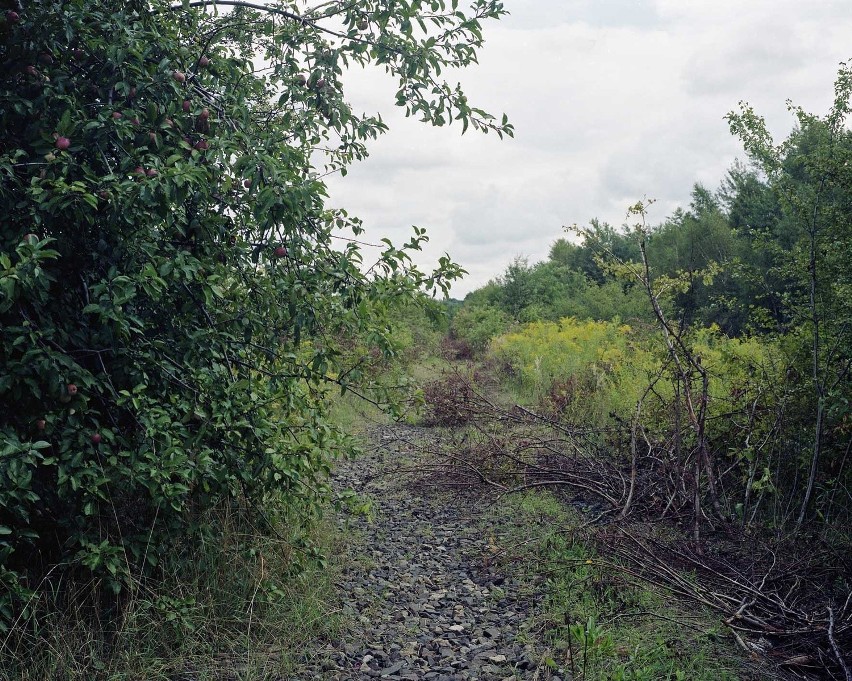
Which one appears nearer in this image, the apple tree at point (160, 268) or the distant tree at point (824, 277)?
the apple tree at point (160, 268)

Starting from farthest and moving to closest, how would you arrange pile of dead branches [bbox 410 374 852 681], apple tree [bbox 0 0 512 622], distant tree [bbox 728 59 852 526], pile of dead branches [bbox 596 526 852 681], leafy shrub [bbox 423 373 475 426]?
leafy shrub [bbox 423 373 475 426] < distant tree [bbox 728 59 852 526] < pile of dead branches [bbox 410 374 852 681] < pile of dead branches [bbox 596 526 852 681] < apple tree [bbox 0 0 512 622]

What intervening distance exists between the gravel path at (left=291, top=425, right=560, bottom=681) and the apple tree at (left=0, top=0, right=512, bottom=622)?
0.95m

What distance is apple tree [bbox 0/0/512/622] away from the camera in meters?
3.01

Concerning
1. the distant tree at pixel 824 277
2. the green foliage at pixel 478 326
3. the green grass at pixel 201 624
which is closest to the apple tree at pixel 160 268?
the green grass at pixel 201 624

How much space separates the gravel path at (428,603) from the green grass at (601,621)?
15 centimetres

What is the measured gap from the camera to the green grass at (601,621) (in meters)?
3.46

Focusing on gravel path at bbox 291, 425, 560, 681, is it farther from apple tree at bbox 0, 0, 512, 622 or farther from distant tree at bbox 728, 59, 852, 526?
distant tree at bbox 728, 59, 852, 526

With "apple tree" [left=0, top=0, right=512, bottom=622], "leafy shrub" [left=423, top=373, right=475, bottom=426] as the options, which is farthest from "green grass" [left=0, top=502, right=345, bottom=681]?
"leafy shrub" [left=423, top=373, right=475, bottom=426]

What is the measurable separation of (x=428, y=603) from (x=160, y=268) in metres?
2.92

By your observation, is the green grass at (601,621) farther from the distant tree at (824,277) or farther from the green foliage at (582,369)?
the green foliage at (582,369)

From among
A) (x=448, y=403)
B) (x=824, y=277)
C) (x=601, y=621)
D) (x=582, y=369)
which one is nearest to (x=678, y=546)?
(x=601, y=621)

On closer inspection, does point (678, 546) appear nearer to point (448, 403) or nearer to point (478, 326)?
point (448, 403)

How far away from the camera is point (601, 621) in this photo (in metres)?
4.03

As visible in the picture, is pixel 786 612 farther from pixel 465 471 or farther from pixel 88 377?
pixel 88 377
